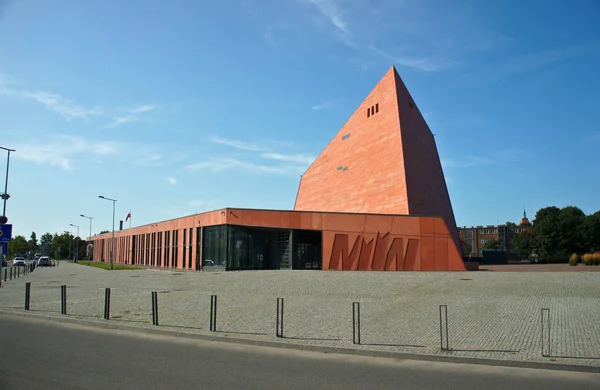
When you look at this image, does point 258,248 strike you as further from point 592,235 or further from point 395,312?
point 592,235

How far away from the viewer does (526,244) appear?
84.9 metres

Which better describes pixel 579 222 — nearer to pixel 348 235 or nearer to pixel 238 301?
pixel 348 235

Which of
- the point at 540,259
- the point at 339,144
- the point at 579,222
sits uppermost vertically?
the point at 339,144

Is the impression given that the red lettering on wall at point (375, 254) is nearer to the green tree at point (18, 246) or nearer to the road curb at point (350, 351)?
the road curb at point (350, 351)

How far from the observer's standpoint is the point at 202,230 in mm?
42781

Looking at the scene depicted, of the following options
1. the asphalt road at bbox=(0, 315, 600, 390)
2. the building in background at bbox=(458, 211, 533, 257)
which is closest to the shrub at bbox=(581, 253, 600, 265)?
the asphalt road at bbox=(0, 315, 600, 390)

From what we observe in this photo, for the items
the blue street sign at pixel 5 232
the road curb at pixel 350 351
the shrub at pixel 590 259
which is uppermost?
the blue street sign at pixel 5 232

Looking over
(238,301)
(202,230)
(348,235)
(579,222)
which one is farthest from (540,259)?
(238,301)

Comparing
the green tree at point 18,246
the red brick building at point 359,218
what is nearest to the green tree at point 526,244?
the red brick building at point 359,218

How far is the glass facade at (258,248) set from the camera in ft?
120

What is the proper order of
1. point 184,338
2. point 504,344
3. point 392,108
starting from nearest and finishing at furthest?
point 504,344 < point 184,338 < point 392,108

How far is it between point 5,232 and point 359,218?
2288cm

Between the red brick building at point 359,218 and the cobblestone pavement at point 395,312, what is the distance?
12291mm

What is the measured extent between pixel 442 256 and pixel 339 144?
19300mm
